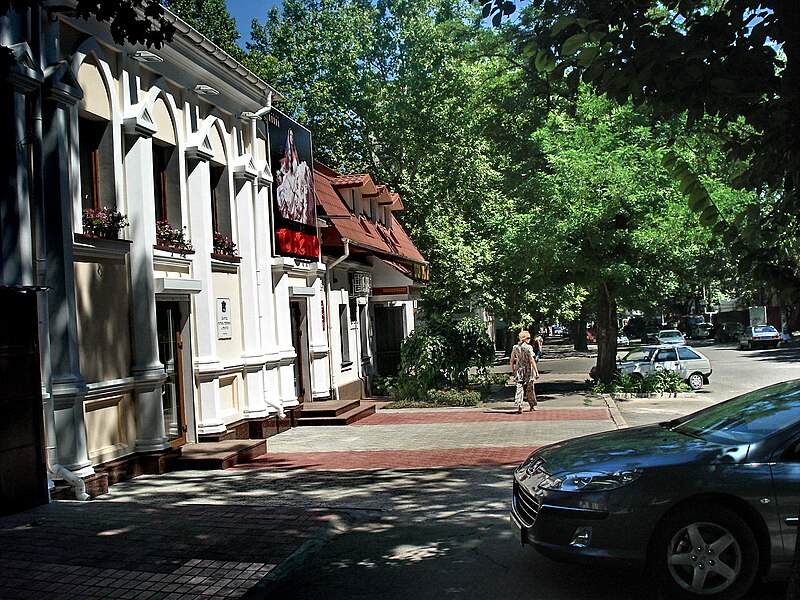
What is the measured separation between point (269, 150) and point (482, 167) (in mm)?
14738

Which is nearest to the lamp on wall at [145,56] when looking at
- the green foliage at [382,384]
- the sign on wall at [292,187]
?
the sign on wall at [292,187]

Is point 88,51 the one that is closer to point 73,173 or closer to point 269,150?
point 73,173

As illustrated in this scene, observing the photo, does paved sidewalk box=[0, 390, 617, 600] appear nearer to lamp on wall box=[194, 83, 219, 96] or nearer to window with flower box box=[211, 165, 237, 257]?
window with flower box box=[211, 165, 237, 257]

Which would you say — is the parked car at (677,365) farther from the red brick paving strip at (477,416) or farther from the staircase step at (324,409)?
the staircase step at (324,409)

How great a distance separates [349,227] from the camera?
68.6ft

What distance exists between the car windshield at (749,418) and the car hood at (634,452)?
6.6 inches

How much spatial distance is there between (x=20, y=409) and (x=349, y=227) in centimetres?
1322

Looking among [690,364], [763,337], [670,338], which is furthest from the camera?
[763,337]

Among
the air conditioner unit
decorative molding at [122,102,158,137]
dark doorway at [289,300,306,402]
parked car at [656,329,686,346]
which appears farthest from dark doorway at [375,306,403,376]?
parked car at [656,329,686,346]

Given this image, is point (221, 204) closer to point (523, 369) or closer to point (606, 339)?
point (523, 369)

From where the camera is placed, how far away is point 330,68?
105 feet

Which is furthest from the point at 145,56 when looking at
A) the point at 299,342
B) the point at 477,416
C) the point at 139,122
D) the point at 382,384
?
the point at 382,384

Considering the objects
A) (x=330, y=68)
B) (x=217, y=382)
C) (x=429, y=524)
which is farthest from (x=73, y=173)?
(x=330, y=68)

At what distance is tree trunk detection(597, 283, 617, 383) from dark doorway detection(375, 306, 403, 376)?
21.5 ft
